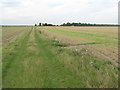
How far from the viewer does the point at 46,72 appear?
10.1 metres

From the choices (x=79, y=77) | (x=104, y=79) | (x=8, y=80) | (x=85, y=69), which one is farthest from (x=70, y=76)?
(x=8, y=80)

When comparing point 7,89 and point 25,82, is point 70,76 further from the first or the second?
point 7,89

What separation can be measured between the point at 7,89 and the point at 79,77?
374 cm

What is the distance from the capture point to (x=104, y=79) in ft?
26.5

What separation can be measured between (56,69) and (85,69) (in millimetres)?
1849

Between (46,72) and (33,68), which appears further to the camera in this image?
(33,68)

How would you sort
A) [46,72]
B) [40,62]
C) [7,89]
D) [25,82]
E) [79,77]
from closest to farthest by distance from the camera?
[7,89] < [25,82] < [79,77] < [46,72] < [40,62]

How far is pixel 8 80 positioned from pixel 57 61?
15.4ft

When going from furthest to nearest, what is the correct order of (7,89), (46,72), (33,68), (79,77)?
(33,68) → (46,72) → (79,77) → (7,89)

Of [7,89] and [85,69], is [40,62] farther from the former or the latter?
[7,89]

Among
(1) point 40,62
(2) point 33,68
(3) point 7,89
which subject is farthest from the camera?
(1) point 40,62

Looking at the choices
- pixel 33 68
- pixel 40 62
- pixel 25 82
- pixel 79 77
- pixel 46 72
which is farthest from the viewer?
pixel 40 62

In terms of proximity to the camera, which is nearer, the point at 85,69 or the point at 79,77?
the point at 79,77

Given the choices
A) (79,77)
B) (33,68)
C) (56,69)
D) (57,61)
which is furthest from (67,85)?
(57,61)
